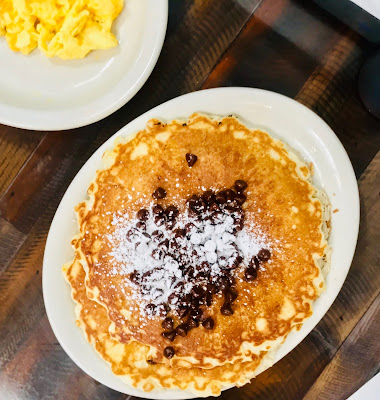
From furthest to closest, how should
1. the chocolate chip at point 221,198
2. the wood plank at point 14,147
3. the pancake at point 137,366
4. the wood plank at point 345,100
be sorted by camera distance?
the wood plank at point 14,147 < the wood plank at point 345,100 < the pancake at point 137,366 < the chocolate chip at point 221,198

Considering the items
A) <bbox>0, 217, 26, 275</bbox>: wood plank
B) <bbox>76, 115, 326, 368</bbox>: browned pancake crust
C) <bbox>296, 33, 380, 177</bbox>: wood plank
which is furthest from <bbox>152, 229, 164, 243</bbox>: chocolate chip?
<bbox>296, 33, 380, 177</bbox>: wood plank

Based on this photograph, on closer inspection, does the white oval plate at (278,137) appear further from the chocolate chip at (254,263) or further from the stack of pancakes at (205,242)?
the chocolate chip at (254,263)

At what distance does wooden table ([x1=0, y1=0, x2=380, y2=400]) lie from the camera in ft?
6.94

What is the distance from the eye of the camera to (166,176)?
6.23 ft

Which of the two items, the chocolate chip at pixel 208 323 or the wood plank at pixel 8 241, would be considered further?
the wood plank at pixel 8 241

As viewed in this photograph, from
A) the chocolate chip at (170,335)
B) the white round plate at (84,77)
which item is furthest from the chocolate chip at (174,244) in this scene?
the white round plate at (84,77)

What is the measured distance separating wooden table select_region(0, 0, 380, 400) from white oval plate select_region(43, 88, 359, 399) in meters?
0.20

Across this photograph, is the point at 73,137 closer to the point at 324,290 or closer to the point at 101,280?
the point at 101,280

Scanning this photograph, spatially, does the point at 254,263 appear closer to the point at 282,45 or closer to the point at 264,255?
the point at 264,255

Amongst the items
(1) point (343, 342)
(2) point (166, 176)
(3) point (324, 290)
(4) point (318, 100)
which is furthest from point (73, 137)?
(1) point (343, 342)

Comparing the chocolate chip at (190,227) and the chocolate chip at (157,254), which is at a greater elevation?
the chocolate chip at (190,227)

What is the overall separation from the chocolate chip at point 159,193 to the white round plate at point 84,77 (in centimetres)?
38

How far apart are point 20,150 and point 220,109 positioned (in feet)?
3.09

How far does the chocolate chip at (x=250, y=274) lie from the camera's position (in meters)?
1.83
